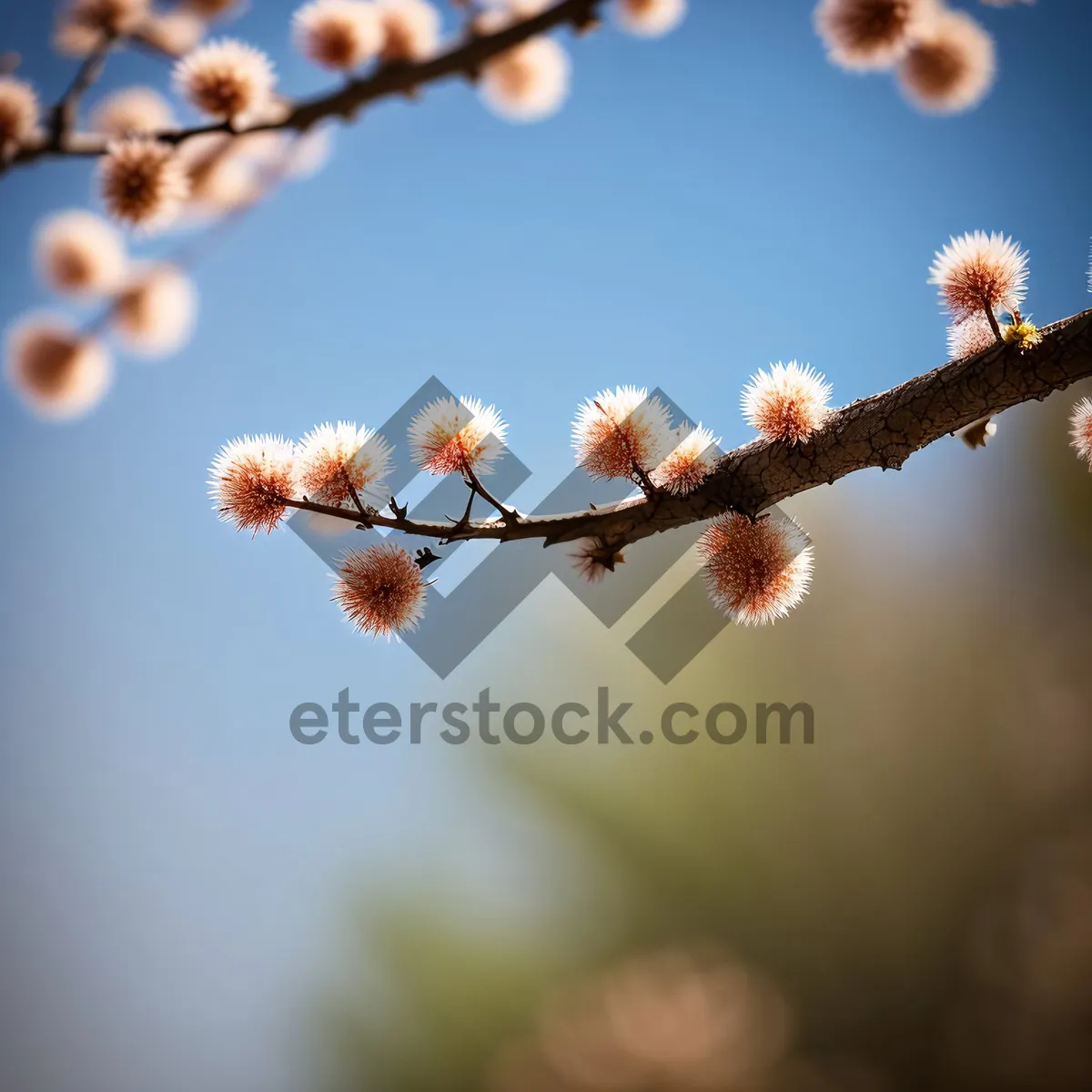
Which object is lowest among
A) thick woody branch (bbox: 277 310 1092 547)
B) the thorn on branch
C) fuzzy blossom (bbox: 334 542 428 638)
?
fuzzy blossom (bbox: 334 542 428 638)

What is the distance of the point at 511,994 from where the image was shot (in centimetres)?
247

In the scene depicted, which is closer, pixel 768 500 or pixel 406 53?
pixel 768 500

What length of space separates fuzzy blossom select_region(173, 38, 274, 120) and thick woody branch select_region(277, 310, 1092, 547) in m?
0.41

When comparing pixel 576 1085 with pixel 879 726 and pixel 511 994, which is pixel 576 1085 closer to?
pixel 511 994

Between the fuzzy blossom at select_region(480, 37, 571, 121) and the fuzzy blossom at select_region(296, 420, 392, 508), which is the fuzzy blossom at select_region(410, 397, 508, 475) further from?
the fuzzy blossom at select_region(480, 37, 571, 121)

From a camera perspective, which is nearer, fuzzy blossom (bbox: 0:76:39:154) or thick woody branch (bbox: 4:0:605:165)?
thick woody branch (bbox: 4:0:605:165)

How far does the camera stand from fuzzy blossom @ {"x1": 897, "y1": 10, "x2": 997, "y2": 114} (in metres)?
0.69

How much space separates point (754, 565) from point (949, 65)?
540mm

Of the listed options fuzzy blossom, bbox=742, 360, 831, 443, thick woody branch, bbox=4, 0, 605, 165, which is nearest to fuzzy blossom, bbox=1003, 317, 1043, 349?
fuzzy blossom, bbox=742, 360, 831, 443

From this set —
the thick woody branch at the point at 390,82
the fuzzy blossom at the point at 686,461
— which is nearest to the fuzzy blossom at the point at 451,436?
the fuzzy blossom at the point at 686,461

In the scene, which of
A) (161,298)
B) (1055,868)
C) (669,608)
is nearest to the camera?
(161,298)

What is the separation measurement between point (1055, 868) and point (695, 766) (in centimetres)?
122

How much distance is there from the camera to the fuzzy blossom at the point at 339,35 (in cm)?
73

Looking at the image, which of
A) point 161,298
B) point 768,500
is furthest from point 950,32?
point 161,298
